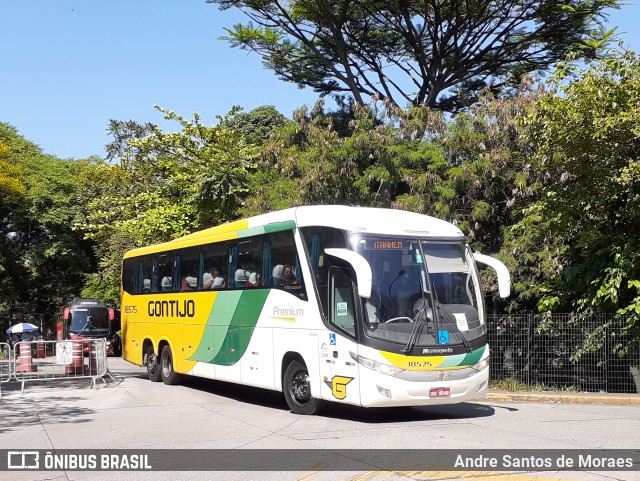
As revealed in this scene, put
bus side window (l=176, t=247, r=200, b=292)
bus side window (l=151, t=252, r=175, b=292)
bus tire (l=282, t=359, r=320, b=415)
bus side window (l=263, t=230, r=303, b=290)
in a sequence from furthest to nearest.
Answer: bus side window (l=151, t=252, r=175, b=292)
bus side window (l=176, t=247, r=200, b=292)
bus side window (l=263, t=230, r=303, b=290)
bus tire (l=282, t=359, r=320, b=415)

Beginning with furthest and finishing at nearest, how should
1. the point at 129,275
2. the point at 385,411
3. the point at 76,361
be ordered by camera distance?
the point at 129,275
the point at 76,361
the point at 385,411

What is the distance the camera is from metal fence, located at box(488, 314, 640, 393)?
16812 mm

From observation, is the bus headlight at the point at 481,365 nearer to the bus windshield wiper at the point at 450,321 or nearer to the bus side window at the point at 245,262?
the bus windshield wiper at the point at 450,321

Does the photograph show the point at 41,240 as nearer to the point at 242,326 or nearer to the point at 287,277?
the point at 242,326

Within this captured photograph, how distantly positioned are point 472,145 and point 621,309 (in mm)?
7052

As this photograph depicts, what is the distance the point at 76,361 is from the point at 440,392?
425 inches

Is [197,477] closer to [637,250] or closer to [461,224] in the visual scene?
[637,250]

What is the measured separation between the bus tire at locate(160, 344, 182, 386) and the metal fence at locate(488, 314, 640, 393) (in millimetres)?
7770

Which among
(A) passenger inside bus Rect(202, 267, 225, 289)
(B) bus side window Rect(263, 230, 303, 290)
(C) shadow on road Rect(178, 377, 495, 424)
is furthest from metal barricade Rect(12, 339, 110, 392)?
(B) bus side window Rect(263, 230, 303, 290)

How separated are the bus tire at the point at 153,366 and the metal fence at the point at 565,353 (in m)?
8.59

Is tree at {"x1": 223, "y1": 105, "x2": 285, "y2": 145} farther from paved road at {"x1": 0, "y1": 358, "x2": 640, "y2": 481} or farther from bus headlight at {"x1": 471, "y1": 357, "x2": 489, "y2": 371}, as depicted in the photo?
bus headlight at {"x1": 471, "y1": 357, "x2": 489, "y2": 371}

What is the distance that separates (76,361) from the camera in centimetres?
1914

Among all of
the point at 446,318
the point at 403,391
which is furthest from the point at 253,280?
the point at 403,391

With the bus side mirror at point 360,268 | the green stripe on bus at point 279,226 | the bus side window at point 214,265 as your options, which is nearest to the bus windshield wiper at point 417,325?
the bus side mirror at point 360,268
